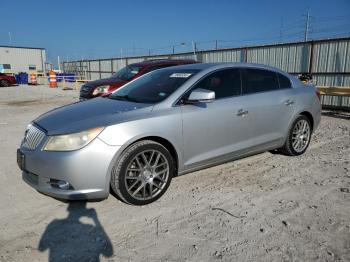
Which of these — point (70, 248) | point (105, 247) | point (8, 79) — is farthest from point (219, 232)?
point (8, 79)

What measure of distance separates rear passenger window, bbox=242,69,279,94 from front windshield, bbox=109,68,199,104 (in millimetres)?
818

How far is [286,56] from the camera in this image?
14211mm

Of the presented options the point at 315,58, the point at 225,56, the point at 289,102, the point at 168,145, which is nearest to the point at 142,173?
the point at 168,145

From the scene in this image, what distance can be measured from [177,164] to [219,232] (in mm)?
1062

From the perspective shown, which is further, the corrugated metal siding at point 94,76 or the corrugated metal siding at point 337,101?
the corrugated metal siding at point 94,76

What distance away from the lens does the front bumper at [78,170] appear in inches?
124

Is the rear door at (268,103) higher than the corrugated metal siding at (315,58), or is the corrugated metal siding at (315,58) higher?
the corrugated metal siding at (315,58)

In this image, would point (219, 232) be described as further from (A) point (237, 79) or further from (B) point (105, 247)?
(A) point (237, 79)

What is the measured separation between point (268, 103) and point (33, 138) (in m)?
3.18

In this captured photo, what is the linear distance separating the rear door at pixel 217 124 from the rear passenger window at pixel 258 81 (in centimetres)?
15

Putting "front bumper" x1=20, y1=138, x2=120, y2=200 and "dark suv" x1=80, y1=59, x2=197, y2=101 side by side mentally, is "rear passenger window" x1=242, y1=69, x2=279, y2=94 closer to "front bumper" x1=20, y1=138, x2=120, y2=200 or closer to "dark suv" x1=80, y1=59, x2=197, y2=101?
"front bumper" x1=20, y1=138, x2=120, y2=200

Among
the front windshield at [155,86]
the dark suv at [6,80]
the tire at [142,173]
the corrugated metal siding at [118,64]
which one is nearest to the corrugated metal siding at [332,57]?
the front windshield at [155,86]

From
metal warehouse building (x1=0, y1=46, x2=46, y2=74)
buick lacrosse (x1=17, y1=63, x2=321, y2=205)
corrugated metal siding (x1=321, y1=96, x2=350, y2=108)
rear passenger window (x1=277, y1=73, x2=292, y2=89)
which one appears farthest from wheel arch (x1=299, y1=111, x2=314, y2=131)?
metal warehouse building (x1=0, y1=46, x2=46, y2=74)

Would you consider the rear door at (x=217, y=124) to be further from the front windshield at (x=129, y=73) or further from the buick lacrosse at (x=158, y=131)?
the front windshield at (x=129, y=73)
